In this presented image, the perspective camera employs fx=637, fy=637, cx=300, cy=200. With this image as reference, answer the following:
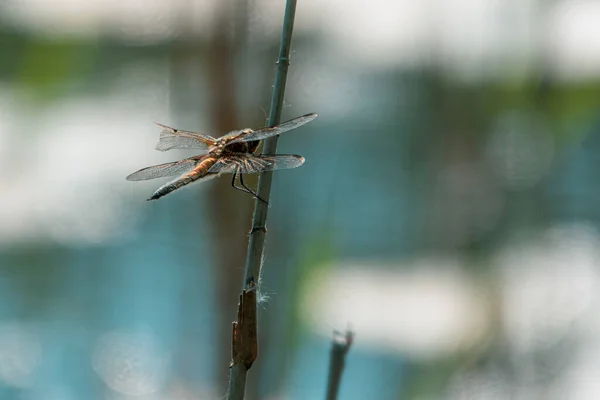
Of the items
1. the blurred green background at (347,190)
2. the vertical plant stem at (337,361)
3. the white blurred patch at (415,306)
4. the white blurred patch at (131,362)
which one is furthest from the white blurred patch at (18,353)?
the vertical plant stem at (337,361)

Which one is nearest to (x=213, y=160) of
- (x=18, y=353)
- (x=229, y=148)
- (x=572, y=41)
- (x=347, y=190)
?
(x=229, y=148)

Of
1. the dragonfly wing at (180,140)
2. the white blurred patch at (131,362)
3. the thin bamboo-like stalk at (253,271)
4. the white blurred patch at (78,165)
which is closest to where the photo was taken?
the thin bamboo-like stalk at (253,271)

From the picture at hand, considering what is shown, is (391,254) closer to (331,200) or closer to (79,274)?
(331,200)

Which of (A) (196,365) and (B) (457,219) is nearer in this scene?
(A) (196,365)

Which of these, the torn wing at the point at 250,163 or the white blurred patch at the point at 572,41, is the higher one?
the white blurred patch at the point at 572,41

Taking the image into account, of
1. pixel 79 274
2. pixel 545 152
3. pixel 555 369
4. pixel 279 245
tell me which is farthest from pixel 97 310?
pixel 545 152

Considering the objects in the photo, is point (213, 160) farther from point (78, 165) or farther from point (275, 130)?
point (78, 165)

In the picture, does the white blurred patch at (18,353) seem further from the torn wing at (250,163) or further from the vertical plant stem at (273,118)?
the vertical plant stem at (273,118)

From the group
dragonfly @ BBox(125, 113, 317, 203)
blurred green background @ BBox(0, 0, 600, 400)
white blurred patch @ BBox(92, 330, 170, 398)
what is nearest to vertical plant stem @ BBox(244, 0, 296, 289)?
dragonfly @ BBox(125, 113, 317, 203)
